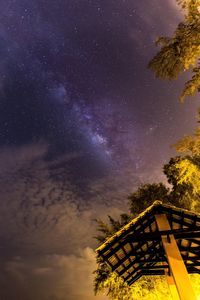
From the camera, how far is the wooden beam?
6051mm

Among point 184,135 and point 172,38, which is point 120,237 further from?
point 172,38

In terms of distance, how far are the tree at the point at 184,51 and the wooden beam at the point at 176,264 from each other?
14.9 feet

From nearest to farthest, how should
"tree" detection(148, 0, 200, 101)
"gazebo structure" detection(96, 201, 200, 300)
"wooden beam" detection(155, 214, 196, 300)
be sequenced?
1. "wooden beam" detection(155, 214, 196, 300)
2. "gazebo structure" detection(96, 201, 200, 300)
3. "tree" detection(148, 0, 200, 101)

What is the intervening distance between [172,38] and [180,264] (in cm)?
719

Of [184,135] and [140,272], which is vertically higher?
[184,135]

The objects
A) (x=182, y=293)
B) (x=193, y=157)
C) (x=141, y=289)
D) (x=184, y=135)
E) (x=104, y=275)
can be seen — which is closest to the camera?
(x=182, y=293)

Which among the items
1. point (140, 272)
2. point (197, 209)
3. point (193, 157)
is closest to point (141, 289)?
point (197, 209)

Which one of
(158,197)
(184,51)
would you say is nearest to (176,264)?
(184,51)

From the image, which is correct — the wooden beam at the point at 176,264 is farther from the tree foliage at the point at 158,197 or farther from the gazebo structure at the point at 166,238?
the tree foliage at the point at 158,197

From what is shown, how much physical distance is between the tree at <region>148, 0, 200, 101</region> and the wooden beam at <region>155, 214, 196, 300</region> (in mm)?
4549

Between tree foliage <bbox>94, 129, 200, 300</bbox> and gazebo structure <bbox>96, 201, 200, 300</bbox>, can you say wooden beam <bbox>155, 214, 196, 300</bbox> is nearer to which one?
gazebo structure <bbox>96, 201, 200, 300</bbox>

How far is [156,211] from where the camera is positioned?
24.4ft

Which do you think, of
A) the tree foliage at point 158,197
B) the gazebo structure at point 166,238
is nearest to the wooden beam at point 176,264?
the gazebo structure at point 166,238

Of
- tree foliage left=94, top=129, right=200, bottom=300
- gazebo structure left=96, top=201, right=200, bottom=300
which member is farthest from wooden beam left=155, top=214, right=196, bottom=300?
tree foliage left=94, top=129, right=200, bottom=300
